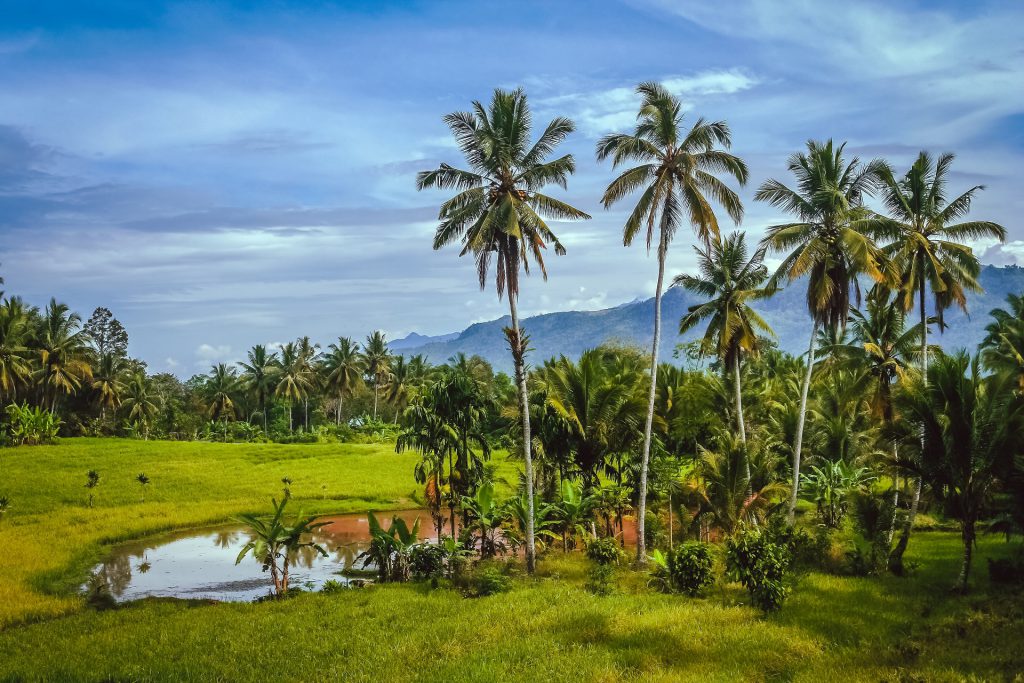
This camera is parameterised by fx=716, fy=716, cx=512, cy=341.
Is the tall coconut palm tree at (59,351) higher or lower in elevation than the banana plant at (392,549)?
higher

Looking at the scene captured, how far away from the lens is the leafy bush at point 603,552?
68.4 feet

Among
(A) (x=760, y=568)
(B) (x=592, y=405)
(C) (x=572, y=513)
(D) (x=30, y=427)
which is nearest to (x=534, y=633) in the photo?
(A) (x=760, y=568)

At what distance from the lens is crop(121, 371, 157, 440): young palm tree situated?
232 feet

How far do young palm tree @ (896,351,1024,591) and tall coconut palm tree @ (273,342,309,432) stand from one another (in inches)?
2588

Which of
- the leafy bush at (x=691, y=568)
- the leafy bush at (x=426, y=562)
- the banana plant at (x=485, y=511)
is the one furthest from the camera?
the banana plant at (x=485, y=511)

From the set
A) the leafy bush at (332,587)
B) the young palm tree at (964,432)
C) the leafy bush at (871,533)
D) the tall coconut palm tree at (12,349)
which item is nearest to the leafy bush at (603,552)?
the leafy bush at (871,533)

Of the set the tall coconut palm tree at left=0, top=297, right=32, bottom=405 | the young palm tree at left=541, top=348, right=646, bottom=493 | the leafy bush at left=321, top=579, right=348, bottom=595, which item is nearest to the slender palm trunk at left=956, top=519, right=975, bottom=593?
the young palm tree at left=541, top=348, right=646, bottom=493

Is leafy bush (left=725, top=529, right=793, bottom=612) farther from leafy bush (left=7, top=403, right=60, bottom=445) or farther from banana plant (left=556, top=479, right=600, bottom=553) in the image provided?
leafy bush (left=7, top=403, right=60, bottom=445)

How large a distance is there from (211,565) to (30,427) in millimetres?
34556

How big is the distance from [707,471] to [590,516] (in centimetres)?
453

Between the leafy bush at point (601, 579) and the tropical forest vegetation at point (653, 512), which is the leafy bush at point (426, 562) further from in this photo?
the leafy bush at point (601, 579)

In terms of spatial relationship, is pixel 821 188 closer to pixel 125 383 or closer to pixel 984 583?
pixel 984 583

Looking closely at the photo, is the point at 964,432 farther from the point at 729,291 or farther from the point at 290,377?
the point at 290,377

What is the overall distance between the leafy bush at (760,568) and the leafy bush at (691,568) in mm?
820
